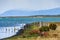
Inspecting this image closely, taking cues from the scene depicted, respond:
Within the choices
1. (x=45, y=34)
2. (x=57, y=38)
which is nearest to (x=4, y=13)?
(x=45, y=34)

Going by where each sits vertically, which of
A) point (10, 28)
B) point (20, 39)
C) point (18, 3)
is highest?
point (18, 3)

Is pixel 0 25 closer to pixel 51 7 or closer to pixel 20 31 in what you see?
pixel 20 31

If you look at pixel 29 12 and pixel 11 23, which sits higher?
pixel 29 12

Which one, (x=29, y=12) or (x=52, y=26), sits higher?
(x=29, y=12)

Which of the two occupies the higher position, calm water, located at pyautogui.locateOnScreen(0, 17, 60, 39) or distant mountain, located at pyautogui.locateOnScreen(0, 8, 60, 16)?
distant mountain, located at pyautogui.locateOnScreen(0, 8, 60, 16)

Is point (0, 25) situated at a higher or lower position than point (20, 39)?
higher

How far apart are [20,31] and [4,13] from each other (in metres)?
0.31

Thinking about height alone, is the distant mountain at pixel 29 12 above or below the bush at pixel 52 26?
above

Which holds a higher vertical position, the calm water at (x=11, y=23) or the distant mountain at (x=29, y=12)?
the distant mountain at (x=29, y=12)

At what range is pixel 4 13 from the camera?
1.88 metres

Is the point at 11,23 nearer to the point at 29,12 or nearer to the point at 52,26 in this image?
the point at 29,12

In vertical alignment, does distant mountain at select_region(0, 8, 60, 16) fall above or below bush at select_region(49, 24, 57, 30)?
above

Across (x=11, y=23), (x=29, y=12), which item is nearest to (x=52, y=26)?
(x=29, y=12)

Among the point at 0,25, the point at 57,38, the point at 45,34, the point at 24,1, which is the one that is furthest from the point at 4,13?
the point at 57,38
